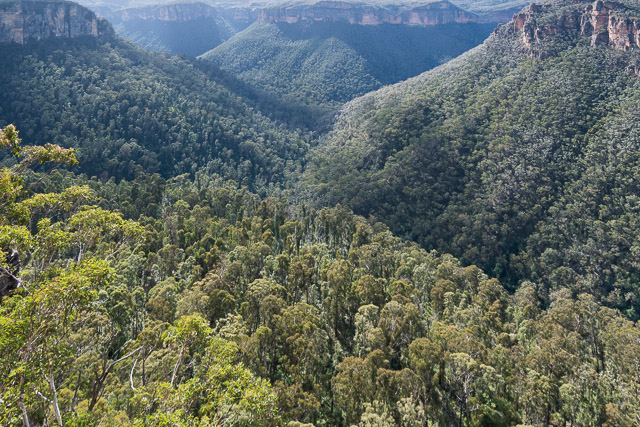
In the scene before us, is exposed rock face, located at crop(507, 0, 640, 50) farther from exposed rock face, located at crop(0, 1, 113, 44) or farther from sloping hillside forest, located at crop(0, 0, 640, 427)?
exposed rock face, located at crop(0, 1, 113, 44)

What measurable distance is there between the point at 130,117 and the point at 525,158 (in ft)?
385

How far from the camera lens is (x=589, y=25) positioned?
108938 mm

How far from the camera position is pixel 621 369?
108ft

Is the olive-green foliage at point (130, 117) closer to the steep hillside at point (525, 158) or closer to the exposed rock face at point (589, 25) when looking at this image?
the steep hillside at point (525, 158)

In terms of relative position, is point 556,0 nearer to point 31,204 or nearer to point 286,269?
point 286,269

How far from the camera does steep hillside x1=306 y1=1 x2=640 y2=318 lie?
238 feet

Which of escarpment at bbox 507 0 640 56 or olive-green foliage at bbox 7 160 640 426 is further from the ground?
escarpment at bbox 507 0 640 56

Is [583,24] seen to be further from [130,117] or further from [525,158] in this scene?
[130,117]

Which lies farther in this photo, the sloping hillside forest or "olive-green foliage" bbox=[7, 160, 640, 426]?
"olive-green foliage" bbox=[7, 160, 640, 426]

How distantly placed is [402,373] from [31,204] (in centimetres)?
2352

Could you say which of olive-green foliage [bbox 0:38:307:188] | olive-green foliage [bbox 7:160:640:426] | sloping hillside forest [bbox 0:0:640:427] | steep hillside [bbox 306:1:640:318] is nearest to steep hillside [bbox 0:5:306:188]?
→ olive-green foliage [bbox 0:38:307:188]

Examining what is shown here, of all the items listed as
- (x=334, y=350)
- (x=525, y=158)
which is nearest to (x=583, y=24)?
(x=525, y=158)

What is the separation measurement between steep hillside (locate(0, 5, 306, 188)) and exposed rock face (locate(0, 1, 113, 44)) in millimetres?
4545

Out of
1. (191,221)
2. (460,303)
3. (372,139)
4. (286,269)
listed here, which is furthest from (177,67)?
(460,303)
